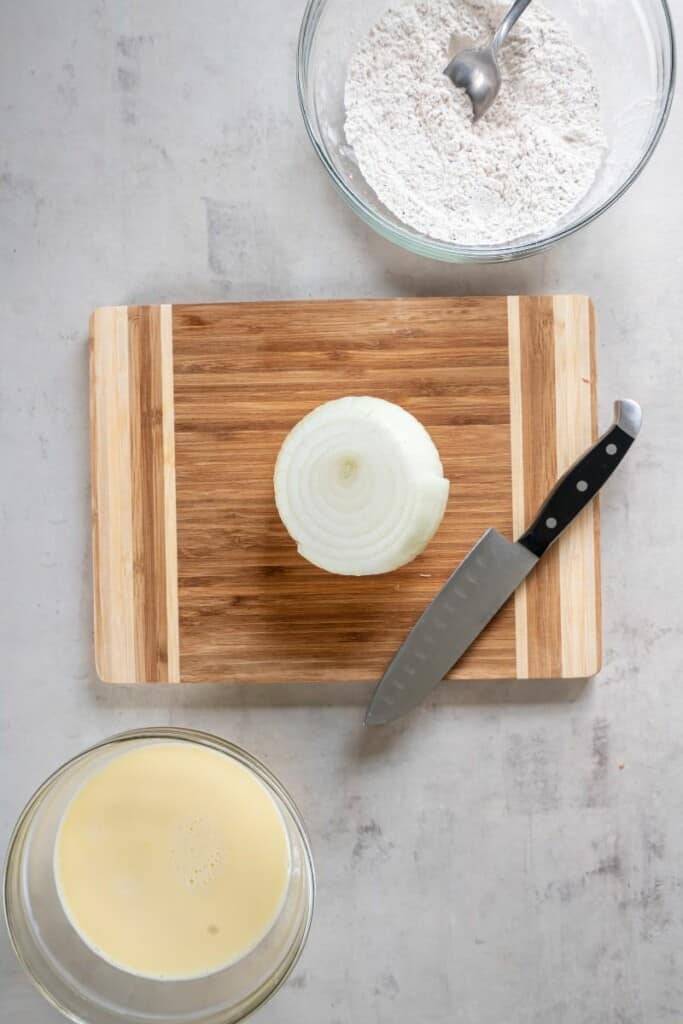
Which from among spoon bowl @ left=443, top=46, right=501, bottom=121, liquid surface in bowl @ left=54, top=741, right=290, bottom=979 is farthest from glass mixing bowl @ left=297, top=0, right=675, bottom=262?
liquid surface in bowl @ left=54, top=741, right=290, bottom=979

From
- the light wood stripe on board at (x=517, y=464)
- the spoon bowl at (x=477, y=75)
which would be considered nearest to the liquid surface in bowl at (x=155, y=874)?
the light wood stripe on board at (x=517, y=464)

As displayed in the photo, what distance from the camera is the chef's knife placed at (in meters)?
1.09

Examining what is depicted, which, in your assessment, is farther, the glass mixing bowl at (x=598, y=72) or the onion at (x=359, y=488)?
the glass mixing bowl at (x=598, y=72)

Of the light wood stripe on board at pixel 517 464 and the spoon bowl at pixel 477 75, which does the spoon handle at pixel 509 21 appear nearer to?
the spoon bowl at pixel 477 75

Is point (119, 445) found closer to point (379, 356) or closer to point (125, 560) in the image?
point (125, 560)

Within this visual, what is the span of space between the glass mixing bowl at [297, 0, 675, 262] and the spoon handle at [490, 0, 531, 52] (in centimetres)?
8

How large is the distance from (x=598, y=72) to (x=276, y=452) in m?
0.61

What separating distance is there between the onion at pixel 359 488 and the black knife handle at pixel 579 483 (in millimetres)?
126

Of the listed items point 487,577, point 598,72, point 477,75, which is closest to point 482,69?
point 477,75

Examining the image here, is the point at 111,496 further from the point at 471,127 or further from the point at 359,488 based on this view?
the point at 471,127

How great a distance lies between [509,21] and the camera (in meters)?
1.09

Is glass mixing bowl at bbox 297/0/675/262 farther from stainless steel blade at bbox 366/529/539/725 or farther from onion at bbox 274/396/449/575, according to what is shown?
stainless steel blade at bbox 366/529/539/725

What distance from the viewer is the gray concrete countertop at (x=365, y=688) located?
1176mm

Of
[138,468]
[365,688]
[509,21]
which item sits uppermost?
[509,21]
